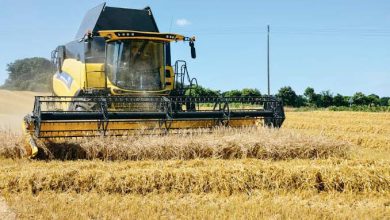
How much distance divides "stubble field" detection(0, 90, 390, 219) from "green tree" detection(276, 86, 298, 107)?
119ft

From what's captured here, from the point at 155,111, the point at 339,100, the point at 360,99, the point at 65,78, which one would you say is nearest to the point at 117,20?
the point at 65,78

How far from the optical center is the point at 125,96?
8516 mm

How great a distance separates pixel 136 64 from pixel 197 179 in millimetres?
4120

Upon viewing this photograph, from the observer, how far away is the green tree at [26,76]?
47.9 feet

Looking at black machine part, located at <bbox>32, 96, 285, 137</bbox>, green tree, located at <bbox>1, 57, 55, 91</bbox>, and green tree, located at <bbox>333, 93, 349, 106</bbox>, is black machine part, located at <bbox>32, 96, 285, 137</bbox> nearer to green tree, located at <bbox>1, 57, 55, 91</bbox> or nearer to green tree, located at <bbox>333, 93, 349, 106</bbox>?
green tree, located at <bbox>1, 57, 55, 91</bbox>

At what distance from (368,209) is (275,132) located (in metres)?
3.01

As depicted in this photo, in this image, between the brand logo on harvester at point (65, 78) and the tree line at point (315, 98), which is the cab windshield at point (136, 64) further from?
the tree line at point (315, 98)

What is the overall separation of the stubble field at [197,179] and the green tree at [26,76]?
23.7 ft

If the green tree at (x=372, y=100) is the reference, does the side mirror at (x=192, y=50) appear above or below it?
above

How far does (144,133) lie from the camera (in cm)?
762

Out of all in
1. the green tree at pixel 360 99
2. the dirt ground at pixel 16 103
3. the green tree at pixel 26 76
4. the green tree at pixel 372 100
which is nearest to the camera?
the green tree at pixel 26 76

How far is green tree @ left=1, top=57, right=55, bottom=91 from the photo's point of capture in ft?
47.9

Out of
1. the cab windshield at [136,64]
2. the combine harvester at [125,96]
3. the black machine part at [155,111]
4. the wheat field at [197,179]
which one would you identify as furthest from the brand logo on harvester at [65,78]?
the wheat field at [197,179]

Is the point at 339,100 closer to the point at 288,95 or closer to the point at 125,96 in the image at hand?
the point at 288,95
